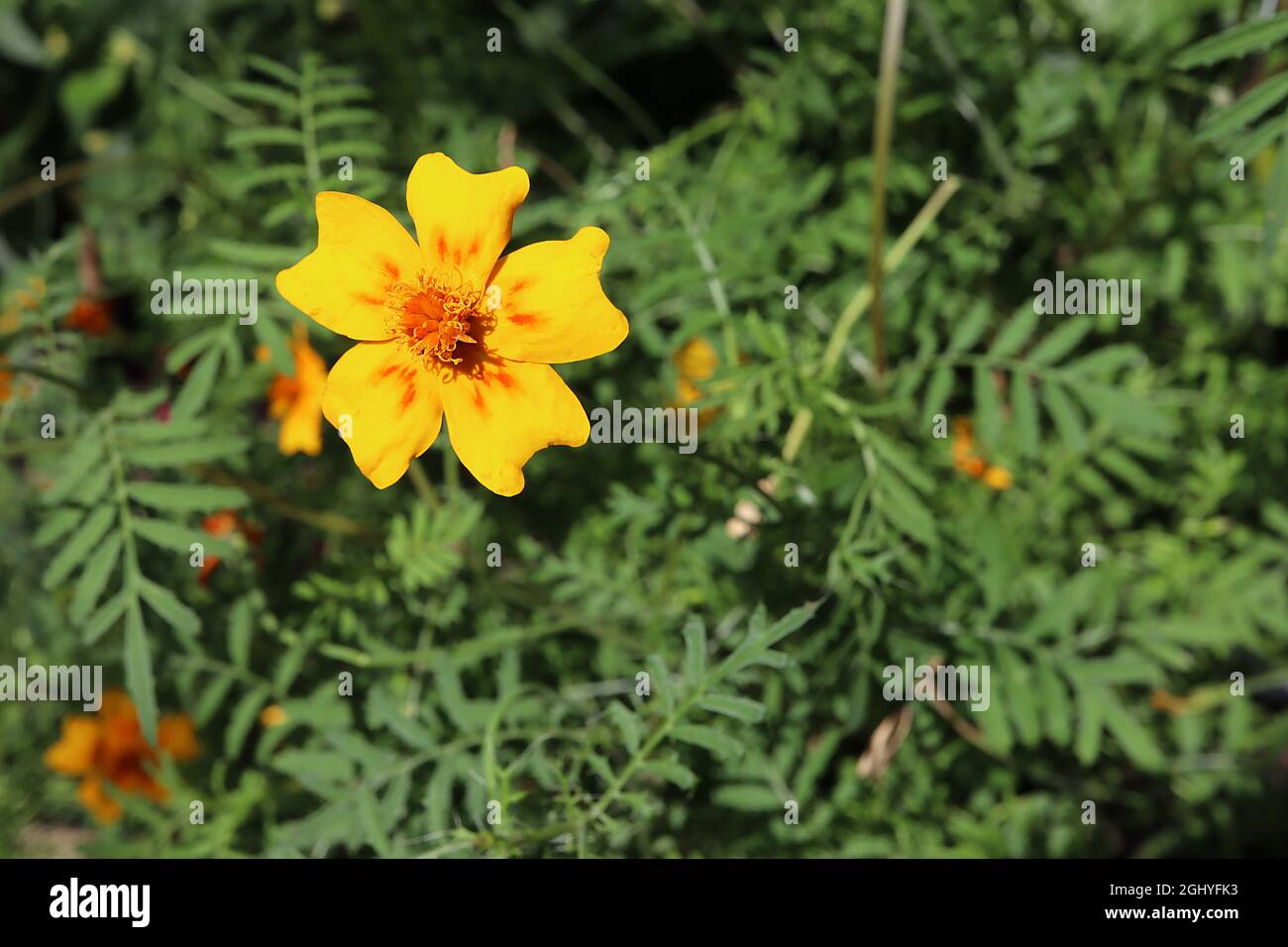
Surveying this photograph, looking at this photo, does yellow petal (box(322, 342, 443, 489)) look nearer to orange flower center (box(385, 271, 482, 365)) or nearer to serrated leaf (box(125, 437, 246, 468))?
orange flower center (box(385, 271, 482, 365))

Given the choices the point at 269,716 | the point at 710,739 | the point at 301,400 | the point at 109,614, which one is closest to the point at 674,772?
the point at 710,739

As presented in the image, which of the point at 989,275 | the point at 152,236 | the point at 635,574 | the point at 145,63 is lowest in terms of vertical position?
the point at 635,574

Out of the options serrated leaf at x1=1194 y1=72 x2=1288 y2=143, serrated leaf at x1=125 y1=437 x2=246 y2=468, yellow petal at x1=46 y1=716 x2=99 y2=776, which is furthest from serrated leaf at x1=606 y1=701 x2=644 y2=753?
yellow petal at x1=46 y1=716 x2=99 y2=776

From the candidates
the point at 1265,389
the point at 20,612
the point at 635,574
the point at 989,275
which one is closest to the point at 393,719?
the point at 635,574

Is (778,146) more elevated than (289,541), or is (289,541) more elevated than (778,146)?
(778,146)

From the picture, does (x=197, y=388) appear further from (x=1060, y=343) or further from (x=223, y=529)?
(x=1060, y=343)
